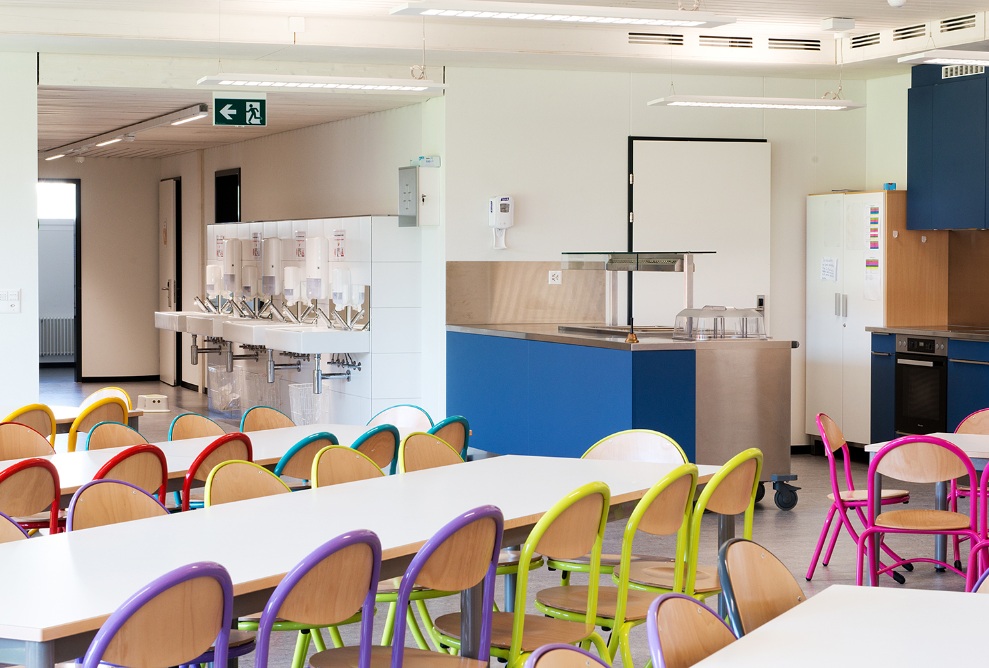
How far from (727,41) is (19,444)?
584 centimetres

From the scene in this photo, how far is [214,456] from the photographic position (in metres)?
4.95

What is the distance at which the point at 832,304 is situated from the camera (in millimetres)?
9836

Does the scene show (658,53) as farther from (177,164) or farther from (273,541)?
(177,164)

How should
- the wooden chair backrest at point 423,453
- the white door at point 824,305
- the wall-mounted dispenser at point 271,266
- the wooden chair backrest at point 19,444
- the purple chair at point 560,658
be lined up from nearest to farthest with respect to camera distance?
1. the purple chair at point 560,658
2. the wooden chair backrest at point 423,453
3. the wooden chair backrest at point 19,444
4. the white door at point 824,305
5. the wall-mounted dispenser at point 271,266

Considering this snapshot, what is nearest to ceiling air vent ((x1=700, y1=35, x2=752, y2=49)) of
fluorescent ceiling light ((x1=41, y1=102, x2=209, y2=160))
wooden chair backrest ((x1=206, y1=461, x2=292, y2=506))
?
fluorescent ceiling light ((x1=41, y1=102, x2=209, y2=160))

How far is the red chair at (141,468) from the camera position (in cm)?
459

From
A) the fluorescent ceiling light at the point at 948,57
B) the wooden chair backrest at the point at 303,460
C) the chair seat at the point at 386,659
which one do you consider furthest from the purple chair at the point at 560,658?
the fluorescent ceiling light at the point at 948,57

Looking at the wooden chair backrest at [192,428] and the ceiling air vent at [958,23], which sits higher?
the ceiling air vent at [958,23]

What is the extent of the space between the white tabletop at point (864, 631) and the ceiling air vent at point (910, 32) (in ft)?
21.9

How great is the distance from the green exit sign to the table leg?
237 inches

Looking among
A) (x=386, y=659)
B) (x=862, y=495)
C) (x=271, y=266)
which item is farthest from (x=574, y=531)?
(x=271, y=266)

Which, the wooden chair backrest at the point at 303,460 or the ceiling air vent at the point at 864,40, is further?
the ceiling air vent at the point at 864,40

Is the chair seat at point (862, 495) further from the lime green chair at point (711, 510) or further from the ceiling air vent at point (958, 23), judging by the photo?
the ceiling air vent at point (958, 23)

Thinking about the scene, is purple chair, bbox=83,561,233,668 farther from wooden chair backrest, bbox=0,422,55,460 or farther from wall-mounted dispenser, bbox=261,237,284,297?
wall-mounted dispenser, bbox=261,237,284,297
